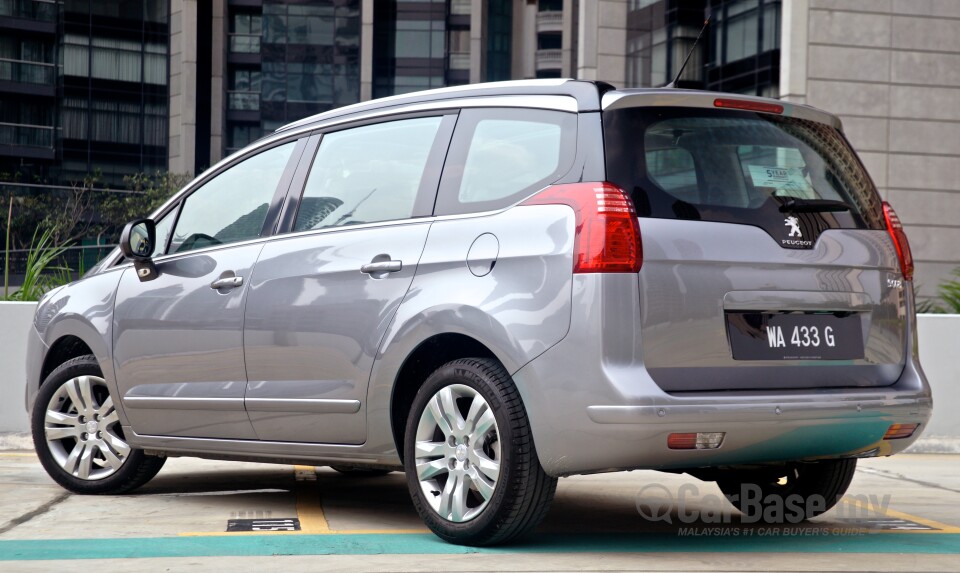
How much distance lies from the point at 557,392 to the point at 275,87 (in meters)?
65.4

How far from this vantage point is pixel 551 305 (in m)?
4.86

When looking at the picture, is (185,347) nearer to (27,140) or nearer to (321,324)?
(321,324)

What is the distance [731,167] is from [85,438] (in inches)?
151

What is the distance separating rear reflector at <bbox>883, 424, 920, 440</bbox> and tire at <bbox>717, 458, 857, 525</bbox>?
1.94ft

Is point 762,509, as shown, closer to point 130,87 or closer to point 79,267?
point 79,267

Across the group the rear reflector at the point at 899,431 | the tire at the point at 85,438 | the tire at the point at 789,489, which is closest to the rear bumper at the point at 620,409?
the rear reflector at the point at 899,431

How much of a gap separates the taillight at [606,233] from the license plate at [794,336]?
49 cm

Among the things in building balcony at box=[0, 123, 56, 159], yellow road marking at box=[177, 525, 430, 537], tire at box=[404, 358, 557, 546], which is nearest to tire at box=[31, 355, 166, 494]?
yellow road marking at box=[177, 525, 430, 537]

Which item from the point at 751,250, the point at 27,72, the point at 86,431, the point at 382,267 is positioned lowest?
the point at 86,431

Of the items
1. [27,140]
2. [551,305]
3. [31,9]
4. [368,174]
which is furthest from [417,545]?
[31,9]

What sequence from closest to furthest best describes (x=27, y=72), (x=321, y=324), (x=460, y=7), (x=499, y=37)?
(x=321, y=324)
(x=27, y=72)
(x=460, y=7)
(x=499, y=37)

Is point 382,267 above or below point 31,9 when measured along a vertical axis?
below

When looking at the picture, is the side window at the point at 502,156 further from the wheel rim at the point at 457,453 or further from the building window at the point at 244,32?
the building window at the point at 244,32

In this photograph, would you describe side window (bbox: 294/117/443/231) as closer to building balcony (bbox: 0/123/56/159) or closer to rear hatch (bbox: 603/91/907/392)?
rear hatch (bbox: 603/91/907/392)
